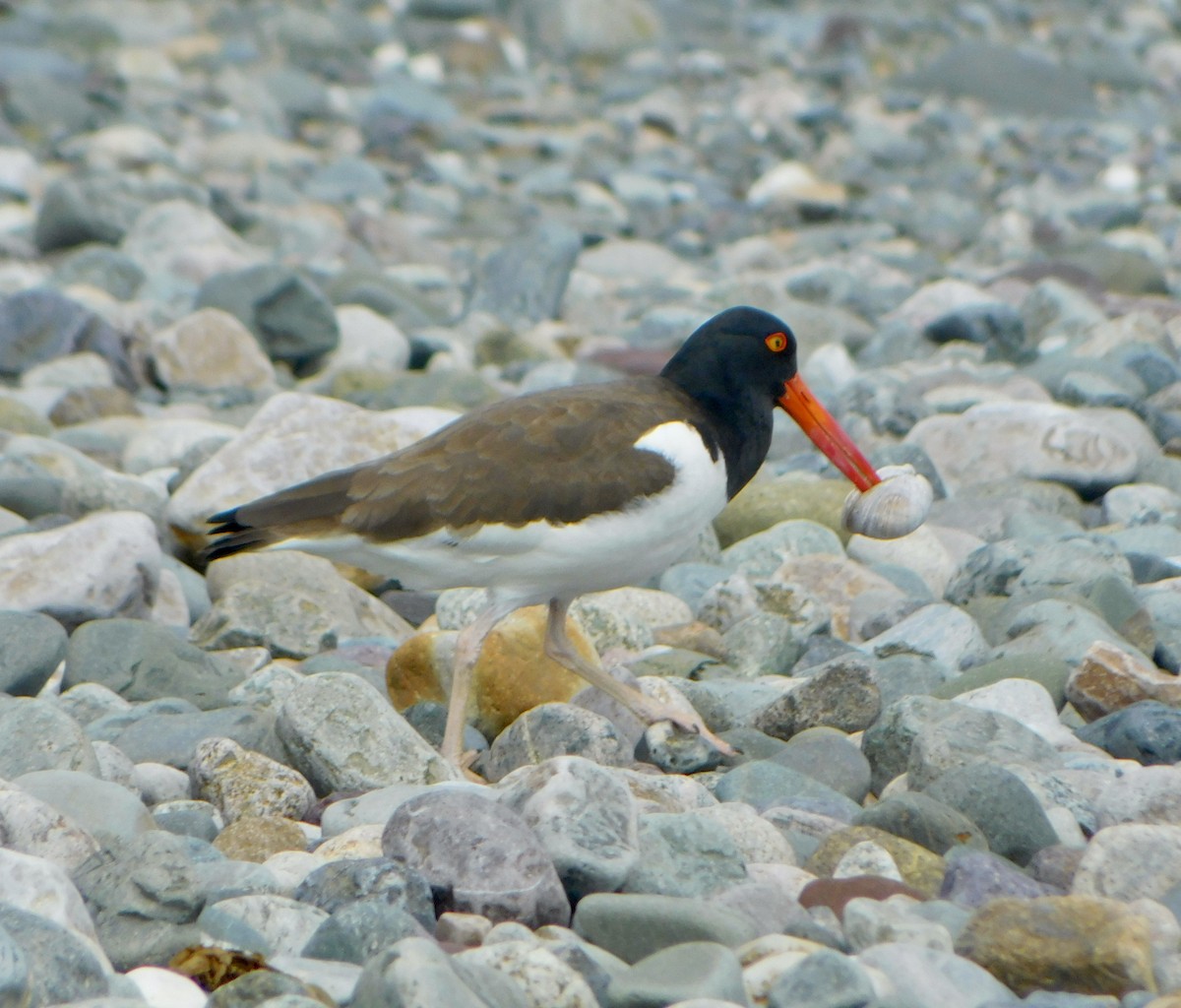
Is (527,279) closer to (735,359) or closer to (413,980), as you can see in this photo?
(735,359)

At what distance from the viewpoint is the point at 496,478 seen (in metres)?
5.07

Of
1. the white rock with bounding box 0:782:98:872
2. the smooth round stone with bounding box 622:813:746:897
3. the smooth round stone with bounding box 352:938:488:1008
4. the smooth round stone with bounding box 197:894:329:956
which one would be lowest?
the smooth round stone with bounding box 622:813:746:897

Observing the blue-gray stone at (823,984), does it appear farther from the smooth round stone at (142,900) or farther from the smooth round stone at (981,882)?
the smooth round stone at (142,900)

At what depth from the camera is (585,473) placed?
16.6 ft

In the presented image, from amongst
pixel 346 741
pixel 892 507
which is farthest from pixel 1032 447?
pixel 346 741

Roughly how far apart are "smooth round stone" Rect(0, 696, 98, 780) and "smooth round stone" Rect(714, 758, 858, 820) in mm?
1678

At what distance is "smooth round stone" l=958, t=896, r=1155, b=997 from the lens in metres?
3.36

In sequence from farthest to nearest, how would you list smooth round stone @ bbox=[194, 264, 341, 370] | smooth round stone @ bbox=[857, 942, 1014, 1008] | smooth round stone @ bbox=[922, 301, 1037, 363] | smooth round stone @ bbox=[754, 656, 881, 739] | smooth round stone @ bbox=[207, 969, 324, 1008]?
smooth round stone @ bbox=[922, 301, 1037, 363] < smooth round stone @ bbox=[194, 264, 341, 370] < smooth round stone @ bbox=[754, 656, 881, 739] < smooth round stone @ bbox=[857, 942, 1014, 1008] < smooth round stone @ bbox=[207, 969, 324, 1008]

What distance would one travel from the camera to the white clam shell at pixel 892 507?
568cm

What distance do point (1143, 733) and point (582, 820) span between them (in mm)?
1870

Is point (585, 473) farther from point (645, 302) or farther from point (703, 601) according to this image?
point (645, 302)

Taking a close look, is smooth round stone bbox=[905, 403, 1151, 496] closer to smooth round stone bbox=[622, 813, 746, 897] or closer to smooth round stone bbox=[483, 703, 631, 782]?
smooth round stone bbox=[483, 703, 631, 782]

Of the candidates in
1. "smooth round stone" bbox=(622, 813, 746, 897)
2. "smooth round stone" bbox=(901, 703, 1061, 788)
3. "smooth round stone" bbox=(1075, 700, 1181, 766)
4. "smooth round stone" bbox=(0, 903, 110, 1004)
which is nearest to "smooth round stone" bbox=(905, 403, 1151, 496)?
"smooth round stone" bbox=(1075, 700, 1181, 766)

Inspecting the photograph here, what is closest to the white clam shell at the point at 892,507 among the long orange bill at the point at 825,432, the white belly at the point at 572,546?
the long orange bill at the point at 825,432
